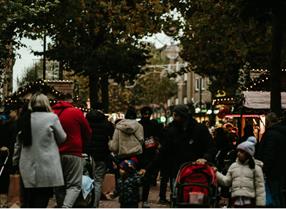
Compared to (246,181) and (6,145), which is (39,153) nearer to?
(246,181)

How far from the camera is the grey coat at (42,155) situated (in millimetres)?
11562

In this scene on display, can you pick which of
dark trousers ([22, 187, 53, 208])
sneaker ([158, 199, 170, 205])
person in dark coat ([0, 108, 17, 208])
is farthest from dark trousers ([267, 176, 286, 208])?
person in dark coat ([0, 108, 17, 208])

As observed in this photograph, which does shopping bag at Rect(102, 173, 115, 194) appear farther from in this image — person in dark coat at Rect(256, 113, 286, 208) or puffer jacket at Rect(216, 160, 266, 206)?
puffer jacket at Rect(216, 160, 266, 206)

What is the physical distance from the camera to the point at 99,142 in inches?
657

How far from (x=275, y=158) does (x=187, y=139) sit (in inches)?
77.4

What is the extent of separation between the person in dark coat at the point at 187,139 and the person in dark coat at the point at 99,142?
304 centimetres


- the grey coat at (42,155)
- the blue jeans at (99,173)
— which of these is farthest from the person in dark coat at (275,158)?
the grey coat at (42,155)

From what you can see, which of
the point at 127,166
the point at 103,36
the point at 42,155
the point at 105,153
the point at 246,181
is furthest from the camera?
the point at 103,36

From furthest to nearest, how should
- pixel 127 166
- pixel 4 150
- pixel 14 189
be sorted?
pixel 4 150 < pixel 14 189 < pixel 127 166

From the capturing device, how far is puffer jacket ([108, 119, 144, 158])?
53.3 feet

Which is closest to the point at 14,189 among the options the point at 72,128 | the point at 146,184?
the point at 146,184

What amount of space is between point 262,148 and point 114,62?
2829 cm

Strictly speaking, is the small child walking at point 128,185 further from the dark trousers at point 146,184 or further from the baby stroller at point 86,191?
the dark trousers at point 146,184

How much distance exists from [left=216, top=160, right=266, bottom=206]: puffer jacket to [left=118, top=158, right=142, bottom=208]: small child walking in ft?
7.27
